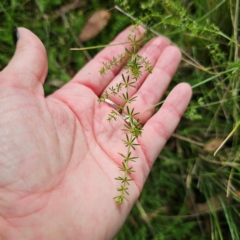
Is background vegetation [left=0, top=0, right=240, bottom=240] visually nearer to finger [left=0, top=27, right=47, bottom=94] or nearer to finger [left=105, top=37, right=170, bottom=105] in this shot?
finger [left=105, top=37, right=170, bottom=105]

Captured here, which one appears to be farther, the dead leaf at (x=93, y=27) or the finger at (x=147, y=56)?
the dead leaf at (x=93, y=27)

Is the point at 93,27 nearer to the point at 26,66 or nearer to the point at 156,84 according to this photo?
the point at 156,84

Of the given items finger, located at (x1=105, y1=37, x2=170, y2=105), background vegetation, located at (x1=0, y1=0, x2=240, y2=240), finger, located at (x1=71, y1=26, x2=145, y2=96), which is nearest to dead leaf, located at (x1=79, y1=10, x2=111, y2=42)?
background vegetation, located at (x1=0, y1=0, x2=240, y2=240)

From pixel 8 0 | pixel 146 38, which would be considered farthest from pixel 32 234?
pixel 8 0

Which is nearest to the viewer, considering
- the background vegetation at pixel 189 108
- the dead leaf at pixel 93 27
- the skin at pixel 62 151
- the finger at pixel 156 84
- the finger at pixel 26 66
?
the skin at pixel 62 151

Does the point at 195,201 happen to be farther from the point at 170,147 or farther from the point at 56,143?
the point at 56,143

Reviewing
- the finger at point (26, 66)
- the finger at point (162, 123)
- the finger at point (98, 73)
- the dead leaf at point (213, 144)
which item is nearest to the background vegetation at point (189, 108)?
the dead leaf at point (213, 144)

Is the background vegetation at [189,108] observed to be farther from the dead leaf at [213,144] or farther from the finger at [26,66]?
the finger at [26,66]

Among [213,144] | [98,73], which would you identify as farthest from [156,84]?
[213,144]

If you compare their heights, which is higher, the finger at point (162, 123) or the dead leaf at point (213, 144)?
the finger at point (162, 123)
